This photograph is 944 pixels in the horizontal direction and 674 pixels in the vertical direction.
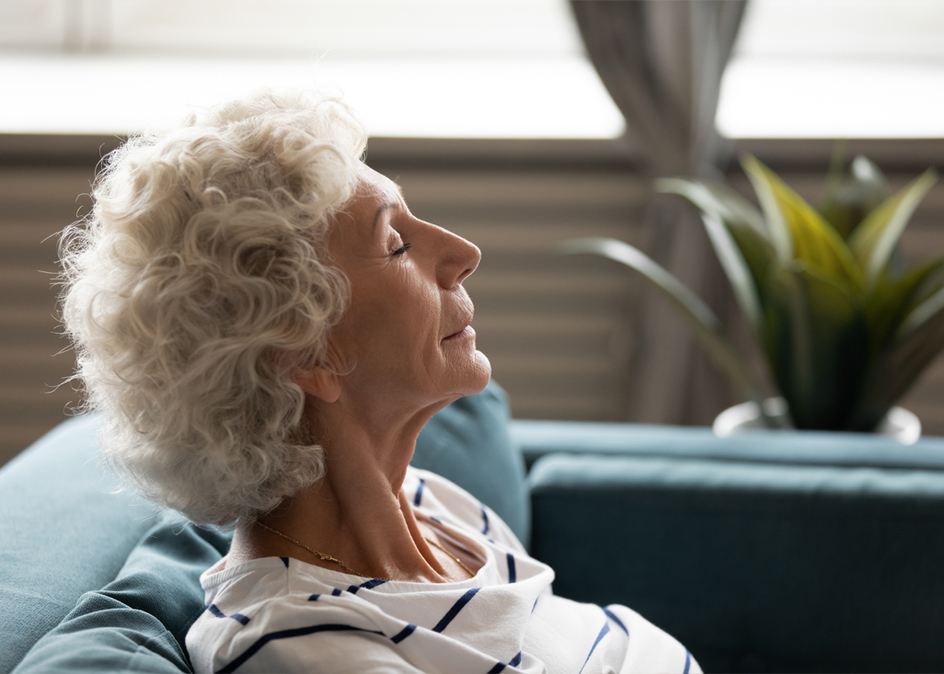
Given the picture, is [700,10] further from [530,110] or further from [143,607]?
[143,607]

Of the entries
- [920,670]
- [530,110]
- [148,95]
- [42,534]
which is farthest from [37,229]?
[920,670]

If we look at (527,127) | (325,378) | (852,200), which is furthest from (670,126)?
(325,378)

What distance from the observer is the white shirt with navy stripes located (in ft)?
2.66

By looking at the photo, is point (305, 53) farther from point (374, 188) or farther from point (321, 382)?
point (321, 382)

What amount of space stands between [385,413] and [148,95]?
2270 millimetres

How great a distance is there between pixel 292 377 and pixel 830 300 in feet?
4.41

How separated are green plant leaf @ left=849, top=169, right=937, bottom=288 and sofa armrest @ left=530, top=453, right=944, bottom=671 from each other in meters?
0.58

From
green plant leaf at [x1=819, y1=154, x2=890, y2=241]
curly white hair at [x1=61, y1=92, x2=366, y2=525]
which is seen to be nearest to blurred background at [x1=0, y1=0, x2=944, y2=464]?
green plant leaf at [x1=819, y1=154, x2=890, y2=241]

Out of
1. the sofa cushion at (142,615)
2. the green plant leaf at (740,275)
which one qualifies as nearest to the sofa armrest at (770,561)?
the green plant leaf at (740,275)

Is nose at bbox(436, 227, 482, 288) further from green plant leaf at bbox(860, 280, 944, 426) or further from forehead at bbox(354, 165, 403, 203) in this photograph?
green plant leaf at bbox(860, 280, 944, 426)

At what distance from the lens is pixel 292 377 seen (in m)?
0.91

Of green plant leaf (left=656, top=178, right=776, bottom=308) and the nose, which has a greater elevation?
the nose

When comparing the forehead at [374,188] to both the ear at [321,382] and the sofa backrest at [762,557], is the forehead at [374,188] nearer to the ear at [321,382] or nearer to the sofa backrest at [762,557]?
the ear at [321,382]

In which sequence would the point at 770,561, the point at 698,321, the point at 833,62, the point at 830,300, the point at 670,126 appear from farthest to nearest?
the point at 833,62 < the point at 670,126 < the point at 698,321 < the point at 830,300 < the point at 770,561
